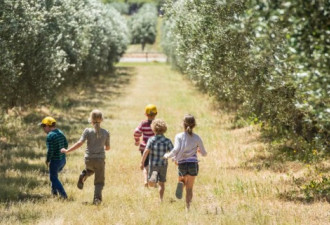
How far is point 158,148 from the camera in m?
11.1

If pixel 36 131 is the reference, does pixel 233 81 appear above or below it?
above

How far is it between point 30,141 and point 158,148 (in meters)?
10.4

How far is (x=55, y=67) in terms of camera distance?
2359 centimetres

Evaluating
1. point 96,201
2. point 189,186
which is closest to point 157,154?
point 189,186

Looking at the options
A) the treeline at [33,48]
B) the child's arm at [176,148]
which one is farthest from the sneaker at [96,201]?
the treeline at [33,48]

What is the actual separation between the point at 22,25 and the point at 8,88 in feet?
7.86

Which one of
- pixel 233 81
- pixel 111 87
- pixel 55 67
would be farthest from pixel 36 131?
pixel 111 87

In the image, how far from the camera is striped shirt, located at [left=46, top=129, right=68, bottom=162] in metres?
11.5

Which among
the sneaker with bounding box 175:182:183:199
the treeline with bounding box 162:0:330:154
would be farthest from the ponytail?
the treeline with bounding box 162:0:330:154

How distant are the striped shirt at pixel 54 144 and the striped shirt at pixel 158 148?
2016 millimetres

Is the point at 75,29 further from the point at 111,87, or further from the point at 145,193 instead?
the point at 111,87

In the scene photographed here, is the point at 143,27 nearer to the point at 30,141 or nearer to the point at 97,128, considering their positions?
the point at 30,141

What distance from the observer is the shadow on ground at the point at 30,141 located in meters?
12.6

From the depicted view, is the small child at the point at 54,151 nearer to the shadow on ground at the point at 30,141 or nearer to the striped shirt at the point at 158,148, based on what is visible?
the shadow on ground at the point at 30,141
